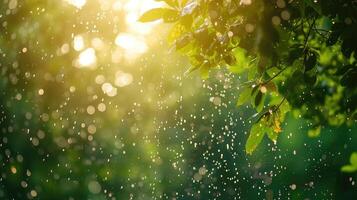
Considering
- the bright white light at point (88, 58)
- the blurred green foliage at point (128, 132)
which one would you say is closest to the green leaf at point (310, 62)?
the blurred green foliage at point (128, 132)

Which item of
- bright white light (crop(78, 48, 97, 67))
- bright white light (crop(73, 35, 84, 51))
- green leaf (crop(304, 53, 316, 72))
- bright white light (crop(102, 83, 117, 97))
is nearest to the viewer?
green leaf (crop(304, 53, 316, 72))

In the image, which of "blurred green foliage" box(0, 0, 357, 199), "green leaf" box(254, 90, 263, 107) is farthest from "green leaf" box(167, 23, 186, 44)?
"blurred green foliage" box(0, 0, 357, 199)

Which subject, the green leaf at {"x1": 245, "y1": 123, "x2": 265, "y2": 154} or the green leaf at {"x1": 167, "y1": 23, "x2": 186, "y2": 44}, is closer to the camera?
the green leaf at {"x1": 167, "y1": 23, "x2": 186, "y2": 44}

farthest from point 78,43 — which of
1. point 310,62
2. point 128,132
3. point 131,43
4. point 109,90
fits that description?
point 310,62

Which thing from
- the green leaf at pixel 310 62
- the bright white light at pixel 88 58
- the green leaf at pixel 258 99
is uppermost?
the green leaf at pixel 310 62

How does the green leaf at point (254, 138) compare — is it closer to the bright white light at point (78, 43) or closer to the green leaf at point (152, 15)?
the green leaf at point (152, 15)

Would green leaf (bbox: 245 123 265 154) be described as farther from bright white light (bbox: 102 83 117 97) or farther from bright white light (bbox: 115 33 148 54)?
bright white light (bbox: 102 83 117 97)
